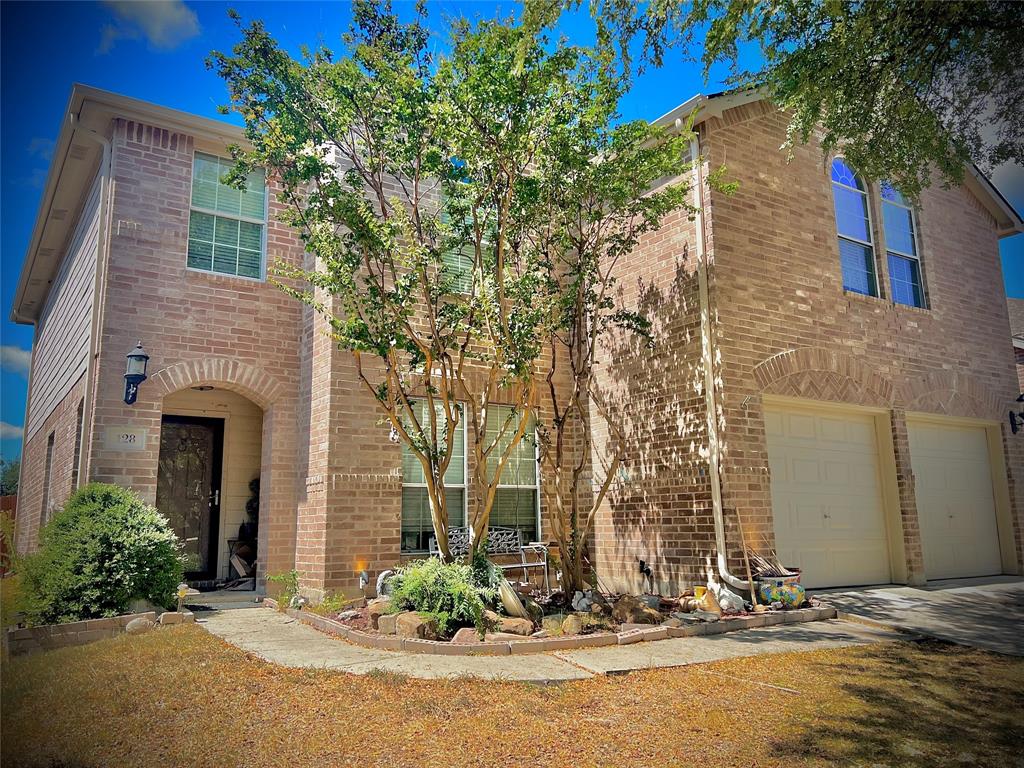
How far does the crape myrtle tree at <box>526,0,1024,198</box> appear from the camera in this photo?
544 cm

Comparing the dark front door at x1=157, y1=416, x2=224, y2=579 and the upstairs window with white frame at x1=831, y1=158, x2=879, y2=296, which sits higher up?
the upstairs window with white frame at x1=831, y1=158, x2=879, y2=296

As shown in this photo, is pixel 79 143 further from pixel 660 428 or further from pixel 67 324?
pixel 660 428

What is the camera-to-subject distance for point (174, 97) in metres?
6.65

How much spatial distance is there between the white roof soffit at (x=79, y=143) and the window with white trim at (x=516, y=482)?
5225 millimetres

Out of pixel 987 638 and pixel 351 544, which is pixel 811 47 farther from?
pixel 351 544

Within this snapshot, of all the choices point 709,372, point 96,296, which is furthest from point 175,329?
point 709,372

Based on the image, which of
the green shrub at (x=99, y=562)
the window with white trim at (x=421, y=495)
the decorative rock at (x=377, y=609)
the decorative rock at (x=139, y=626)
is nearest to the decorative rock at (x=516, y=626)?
the decorative rock at (x=377, y=609)

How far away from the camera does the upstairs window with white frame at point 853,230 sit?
10555mm

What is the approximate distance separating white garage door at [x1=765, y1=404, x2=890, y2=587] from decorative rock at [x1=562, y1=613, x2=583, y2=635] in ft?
11.4

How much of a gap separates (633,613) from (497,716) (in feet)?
10.4

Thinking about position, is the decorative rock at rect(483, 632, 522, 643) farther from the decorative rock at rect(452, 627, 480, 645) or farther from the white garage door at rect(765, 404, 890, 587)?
the white garage door at rect(765, 404, 890, 587)

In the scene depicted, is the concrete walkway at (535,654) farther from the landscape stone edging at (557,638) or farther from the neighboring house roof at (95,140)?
the neighboring house roof at (95,140)

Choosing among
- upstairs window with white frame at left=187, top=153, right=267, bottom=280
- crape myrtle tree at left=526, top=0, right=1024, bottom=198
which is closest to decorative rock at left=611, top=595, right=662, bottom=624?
crape myrtle tree at left=526, top=0, right=1024, bottom=198

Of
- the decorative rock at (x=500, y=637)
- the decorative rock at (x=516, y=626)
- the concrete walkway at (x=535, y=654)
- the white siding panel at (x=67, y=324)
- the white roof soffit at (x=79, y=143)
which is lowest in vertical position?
the concrete walkway at (x=535, y=654)
